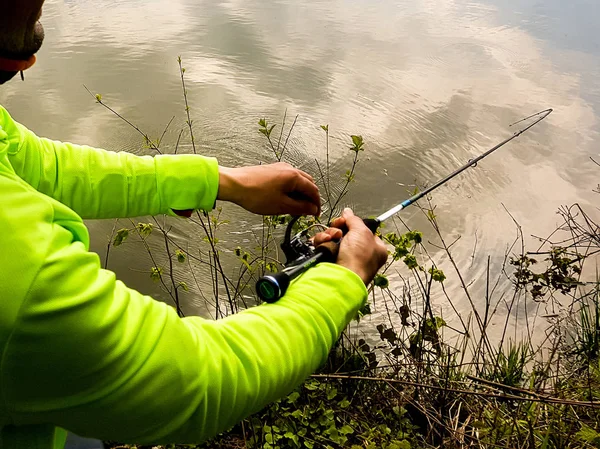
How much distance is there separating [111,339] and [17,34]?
454 mm

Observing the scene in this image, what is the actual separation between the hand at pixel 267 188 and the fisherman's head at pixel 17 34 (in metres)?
0.57

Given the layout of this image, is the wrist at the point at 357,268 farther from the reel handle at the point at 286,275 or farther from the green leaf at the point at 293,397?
the green leaf at the point at 293,397

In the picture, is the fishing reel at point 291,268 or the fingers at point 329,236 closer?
the fishing reel at point 291,268

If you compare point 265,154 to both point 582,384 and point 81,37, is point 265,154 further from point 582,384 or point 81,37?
point 81,37

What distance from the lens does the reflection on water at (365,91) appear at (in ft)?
13.6

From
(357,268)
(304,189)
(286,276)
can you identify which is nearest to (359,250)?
(357,268)

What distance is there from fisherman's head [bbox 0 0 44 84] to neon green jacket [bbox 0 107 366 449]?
136mm

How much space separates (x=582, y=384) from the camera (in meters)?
2.22

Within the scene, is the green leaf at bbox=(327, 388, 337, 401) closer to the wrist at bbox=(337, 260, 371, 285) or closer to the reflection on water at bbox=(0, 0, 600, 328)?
the wrist at bbox=(337, 260, 371, 285)

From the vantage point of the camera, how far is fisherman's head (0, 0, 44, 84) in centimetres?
67

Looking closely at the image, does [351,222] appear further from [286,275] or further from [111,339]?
[111,339]

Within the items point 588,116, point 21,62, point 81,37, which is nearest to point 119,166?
point 21,62

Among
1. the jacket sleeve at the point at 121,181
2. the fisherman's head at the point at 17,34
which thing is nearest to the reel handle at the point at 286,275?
the jacket sleeve at the point at 121,181

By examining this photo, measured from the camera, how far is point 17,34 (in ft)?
2.34
